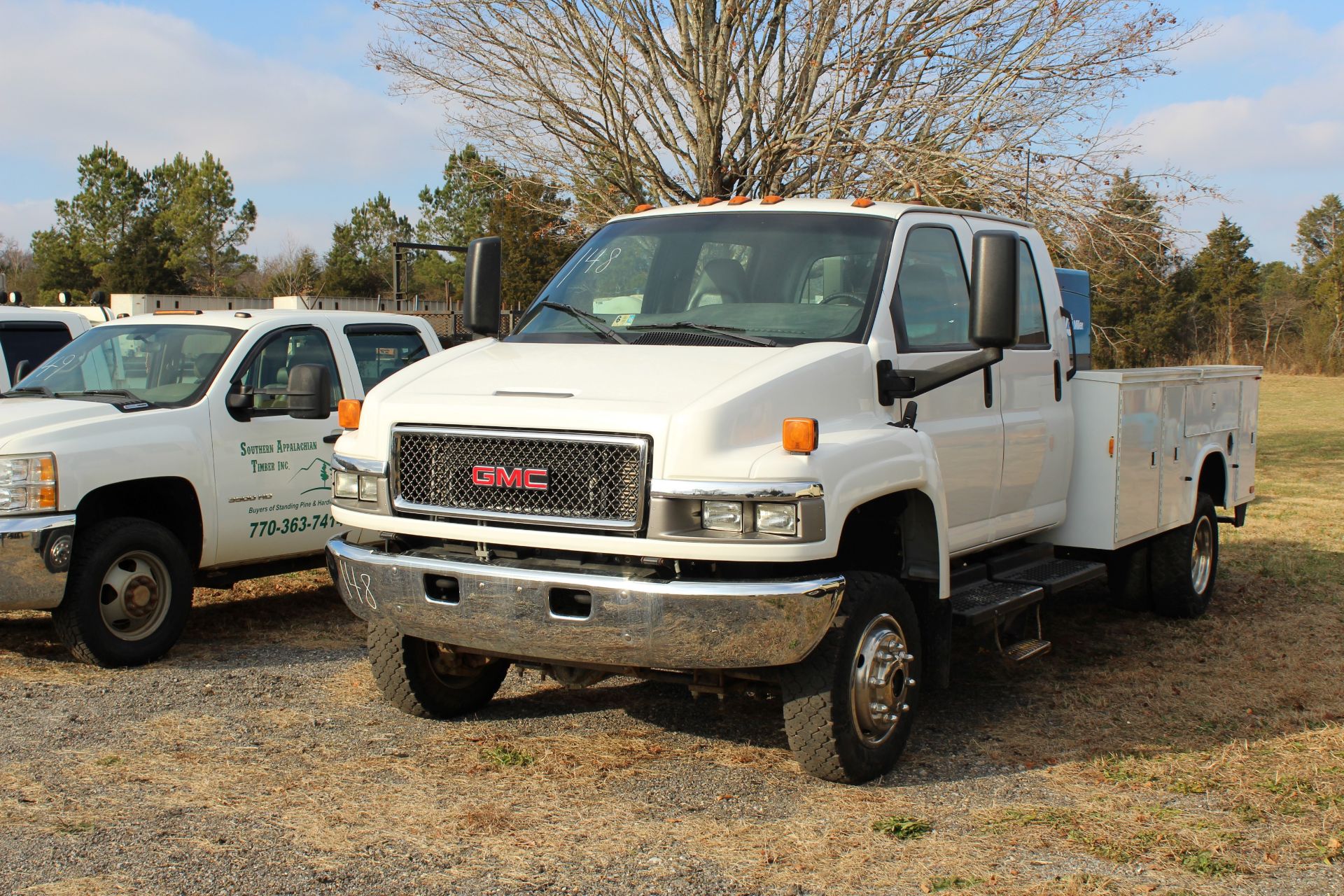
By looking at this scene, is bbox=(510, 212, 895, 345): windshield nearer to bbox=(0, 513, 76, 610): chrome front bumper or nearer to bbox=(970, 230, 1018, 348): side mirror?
bbox=(970, 230, 1018, 348): side mirror

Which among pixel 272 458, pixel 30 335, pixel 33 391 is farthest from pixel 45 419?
pixel 30 335

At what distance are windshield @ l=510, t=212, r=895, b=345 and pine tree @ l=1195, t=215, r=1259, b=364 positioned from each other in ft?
180

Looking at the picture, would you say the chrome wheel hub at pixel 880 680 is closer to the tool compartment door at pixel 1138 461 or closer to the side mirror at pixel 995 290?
the side mirror at pixel 995 290

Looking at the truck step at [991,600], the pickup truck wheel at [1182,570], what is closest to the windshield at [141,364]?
the truck step at [991,600]

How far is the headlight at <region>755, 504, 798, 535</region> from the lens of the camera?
4.38 m

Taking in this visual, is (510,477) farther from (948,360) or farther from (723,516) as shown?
(948,360)

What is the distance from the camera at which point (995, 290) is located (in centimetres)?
500

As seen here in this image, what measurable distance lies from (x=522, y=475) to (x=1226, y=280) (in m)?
59.0

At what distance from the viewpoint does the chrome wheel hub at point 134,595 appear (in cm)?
671

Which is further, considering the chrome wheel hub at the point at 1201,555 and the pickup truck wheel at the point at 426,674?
the chrome wheel hub at the point at 1201,555

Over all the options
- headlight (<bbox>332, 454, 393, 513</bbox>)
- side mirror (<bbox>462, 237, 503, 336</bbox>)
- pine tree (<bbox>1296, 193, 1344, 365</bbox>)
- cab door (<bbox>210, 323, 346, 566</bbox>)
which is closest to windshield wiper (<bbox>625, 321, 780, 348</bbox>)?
side mirror (<bbox>462, 237, 503, 336</bbox>)

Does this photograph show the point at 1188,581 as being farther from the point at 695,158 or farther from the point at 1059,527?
the point at 695,158

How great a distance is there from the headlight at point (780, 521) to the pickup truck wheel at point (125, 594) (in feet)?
12.6

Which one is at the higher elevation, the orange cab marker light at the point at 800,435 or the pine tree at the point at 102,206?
the pine tree at the point at 102,206
